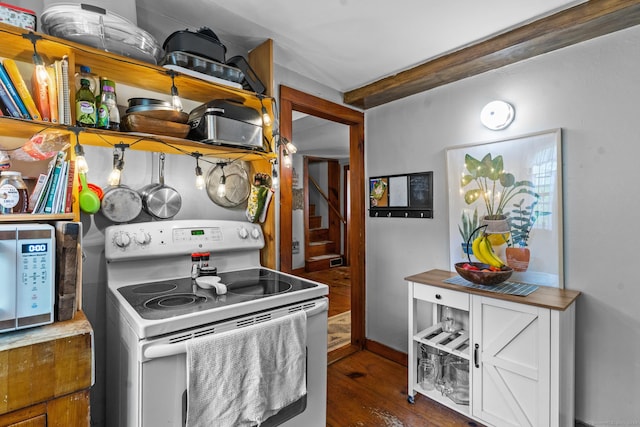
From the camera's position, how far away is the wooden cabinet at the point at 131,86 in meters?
1.15

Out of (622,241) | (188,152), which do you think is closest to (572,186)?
(622,241)

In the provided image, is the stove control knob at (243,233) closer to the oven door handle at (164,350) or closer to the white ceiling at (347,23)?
Result: the oven door handle at (164,350)

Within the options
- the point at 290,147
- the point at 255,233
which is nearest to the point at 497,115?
the point at 290,147

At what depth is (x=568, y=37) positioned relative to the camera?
171cm

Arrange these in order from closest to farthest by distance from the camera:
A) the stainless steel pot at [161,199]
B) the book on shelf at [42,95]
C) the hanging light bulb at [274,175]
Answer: the book on shelf at [42,95], the stainless steel pot at [161,199], the hanging light bulb at [274,175]

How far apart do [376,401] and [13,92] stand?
2.44 meters

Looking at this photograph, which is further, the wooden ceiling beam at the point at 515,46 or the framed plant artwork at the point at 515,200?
the framed plant artwork at the point at 515,200

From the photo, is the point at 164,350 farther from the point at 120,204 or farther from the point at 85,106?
the point at 85,106

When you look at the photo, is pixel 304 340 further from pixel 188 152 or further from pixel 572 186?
pixel 572 186

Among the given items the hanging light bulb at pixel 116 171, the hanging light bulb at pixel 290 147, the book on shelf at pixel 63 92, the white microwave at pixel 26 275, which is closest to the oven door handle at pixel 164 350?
the white microwave at pixel 26 275

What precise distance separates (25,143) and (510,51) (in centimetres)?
Result: 251

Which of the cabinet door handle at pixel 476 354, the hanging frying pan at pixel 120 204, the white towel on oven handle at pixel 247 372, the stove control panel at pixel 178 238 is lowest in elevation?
the cabinet door handle at pixel 476 354

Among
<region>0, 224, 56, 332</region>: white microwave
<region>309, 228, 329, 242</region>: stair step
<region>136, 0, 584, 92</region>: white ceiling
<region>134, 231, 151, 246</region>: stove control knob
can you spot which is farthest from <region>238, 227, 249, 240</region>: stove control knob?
<region>309, 228, 329, 242</region>: stair step

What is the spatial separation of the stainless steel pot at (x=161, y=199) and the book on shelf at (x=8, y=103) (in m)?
0.61
